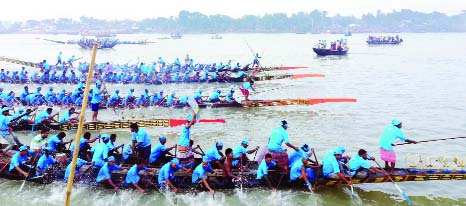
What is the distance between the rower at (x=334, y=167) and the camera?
34.3ft

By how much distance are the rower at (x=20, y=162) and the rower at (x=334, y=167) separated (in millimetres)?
7887

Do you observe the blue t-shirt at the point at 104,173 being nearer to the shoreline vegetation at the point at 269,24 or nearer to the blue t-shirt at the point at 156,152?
the blue t-shirt at the point at 156,152

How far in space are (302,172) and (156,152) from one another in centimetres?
406

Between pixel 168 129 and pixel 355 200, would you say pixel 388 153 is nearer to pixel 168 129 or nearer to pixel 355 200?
pixel 355 200

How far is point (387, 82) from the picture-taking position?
109ft

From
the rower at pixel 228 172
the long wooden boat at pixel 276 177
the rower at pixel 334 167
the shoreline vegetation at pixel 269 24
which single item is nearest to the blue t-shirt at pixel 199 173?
the long wooden boat at pixel 276 177

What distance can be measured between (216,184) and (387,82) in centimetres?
2601

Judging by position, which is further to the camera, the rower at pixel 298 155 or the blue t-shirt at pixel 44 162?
the blue t-shirt at pixel 44 162

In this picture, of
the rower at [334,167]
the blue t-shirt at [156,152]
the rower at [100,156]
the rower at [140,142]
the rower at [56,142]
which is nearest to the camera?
the rower at [334,167]

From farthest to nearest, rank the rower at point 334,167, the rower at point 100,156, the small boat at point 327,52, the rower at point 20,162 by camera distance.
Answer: the small boat at point 327,52 < the rower at point 20,162 < the rower at point 100,156 < the rower at point 334,167

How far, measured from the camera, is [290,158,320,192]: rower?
10.6m

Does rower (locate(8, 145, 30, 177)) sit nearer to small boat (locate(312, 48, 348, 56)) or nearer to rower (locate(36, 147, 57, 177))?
rower (locate(36, 147, 57, 177))

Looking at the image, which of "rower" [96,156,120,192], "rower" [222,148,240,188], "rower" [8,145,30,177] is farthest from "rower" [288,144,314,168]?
"rower" [8,145,30,177]

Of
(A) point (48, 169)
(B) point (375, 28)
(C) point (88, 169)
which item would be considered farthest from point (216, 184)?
(B) point (375, 28)
